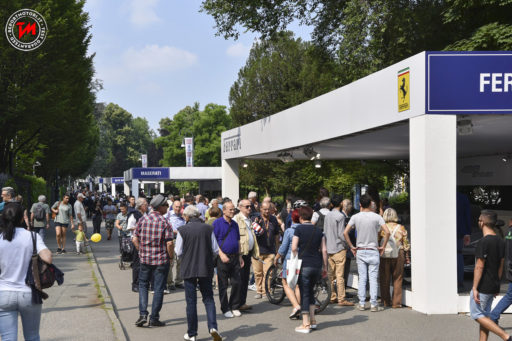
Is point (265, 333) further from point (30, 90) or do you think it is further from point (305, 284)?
point (30, 90)

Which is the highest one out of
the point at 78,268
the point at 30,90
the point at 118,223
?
the point at 30,90

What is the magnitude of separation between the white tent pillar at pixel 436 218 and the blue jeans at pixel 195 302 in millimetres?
3562

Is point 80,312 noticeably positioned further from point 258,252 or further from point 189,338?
point 258,252

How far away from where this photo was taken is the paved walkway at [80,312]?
7711 mm

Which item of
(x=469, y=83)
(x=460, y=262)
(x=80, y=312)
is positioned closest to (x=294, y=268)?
(x=80, y=312)

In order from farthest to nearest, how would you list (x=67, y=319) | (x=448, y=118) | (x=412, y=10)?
(x=412, y=10) < (x=448, y=118) < (x=67, y=319)

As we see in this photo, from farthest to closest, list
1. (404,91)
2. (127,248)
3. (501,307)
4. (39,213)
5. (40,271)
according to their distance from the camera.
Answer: (39,213), (127,248), (404,91), (501,307), (40,271)

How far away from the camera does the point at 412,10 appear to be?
84.5 ft

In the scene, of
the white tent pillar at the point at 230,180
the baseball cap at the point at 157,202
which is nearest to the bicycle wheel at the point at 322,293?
the baseball cap at the point at 157,202

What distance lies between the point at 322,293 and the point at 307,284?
185 cm

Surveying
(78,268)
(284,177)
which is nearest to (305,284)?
(78,268)

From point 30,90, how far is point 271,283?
17.0m

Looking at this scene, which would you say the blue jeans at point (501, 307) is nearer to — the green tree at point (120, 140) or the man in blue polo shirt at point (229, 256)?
the man in blue polo shirt at point (229, 256)

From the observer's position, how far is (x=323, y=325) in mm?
8539
